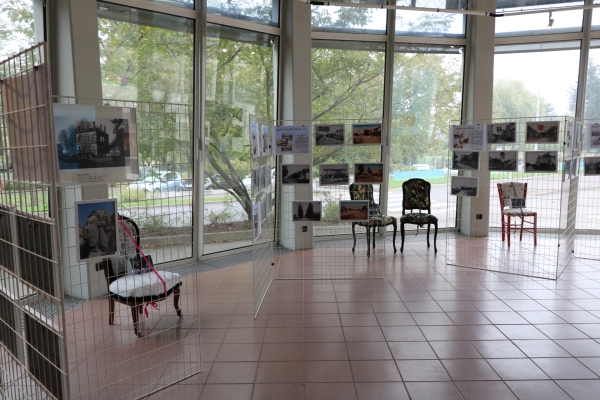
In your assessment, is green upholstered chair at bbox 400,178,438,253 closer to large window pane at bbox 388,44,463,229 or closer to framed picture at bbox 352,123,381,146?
large window pane at bbox 388,44,463,229

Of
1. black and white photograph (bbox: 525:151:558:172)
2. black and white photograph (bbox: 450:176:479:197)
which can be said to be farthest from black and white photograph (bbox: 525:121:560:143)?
black and white photograph (bbox: 450:176:479:197)

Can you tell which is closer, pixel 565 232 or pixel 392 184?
pixel 565 232

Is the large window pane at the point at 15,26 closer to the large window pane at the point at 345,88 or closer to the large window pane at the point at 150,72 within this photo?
the large window pane at the point at 150,72

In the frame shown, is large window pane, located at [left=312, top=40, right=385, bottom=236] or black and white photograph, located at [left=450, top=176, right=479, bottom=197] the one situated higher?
large window pane, located at [left=312, top=40, right=385, bottom=236]

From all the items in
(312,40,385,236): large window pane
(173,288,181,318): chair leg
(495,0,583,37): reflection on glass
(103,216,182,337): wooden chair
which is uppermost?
(495,0,583,37): reflection on glass

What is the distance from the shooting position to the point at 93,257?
2533 millimetres

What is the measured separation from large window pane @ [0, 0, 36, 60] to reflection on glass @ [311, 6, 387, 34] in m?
3.96

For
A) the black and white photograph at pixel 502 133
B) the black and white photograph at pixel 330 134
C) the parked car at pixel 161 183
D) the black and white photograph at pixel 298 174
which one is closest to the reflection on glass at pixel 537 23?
the black and white photograph at pixel 502 133

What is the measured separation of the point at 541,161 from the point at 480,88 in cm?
271

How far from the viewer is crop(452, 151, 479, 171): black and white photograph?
621 cm

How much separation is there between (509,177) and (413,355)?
5.39 meters

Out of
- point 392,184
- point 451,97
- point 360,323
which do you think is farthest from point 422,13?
point 360,323

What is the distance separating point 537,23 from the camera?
812cm

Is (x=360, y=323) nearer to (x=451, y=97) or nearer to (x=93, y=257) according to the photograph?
(x=93, y=257)
